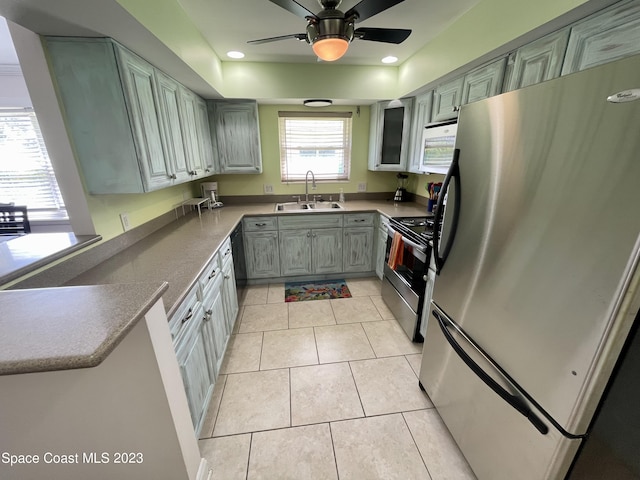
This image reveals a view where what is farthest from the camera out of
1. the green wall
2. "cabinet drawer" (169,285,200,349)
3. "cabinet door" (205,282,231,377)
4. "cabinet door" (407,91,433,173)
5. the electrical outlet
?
the green wall

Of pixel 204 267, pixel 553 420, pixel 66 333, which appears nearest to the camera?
pixel 66 333

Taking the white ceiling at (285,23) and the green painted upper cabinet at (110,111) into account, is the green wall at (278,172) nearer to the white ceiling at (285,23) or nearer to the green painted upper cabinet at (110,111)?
the white ceiling at (285,23)

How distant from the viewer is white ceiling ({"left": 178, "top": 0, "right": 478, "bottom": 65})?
175 cm

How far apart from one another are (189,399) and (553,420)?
4.96 feet

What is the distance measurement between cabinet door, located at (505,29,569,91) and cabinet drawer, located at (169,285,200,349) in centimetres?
212

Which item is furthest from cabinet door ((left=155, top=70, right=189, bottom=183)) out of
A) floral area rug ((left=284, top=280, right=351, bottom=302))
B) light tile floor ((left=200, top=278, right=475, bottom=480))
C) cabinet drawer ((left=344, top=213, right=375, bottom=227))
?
cabinet drawer ((left=344, top=213, right=375, bottom=227))

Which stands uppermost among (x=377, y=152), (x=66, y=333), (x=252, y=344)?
(x=377, y=152)

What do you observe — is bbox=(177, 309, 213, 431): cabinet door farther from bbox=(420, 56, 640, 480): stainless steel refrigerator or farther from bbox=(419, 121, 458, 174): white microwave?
bbox=(419, 121, 458, 174): white microwave

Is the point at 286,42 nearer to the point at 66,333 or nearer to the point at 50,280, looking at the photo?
the point at 50,280

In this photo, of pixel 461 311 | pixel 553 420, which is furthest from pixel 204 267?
pixel 553 420

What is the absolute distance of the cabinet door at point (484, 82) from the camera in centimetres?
168

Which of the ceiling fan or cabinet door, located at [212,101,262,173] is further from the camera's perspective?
cabinet door, located at [212,101,262,173]

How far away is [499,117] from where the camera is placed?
1.04 meters

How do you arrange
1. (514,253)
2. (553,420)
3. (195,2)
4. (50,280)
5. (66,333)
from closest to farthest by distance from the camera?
(66,333) < (553,420) < (514,253) < (50,280) < (195,2)
